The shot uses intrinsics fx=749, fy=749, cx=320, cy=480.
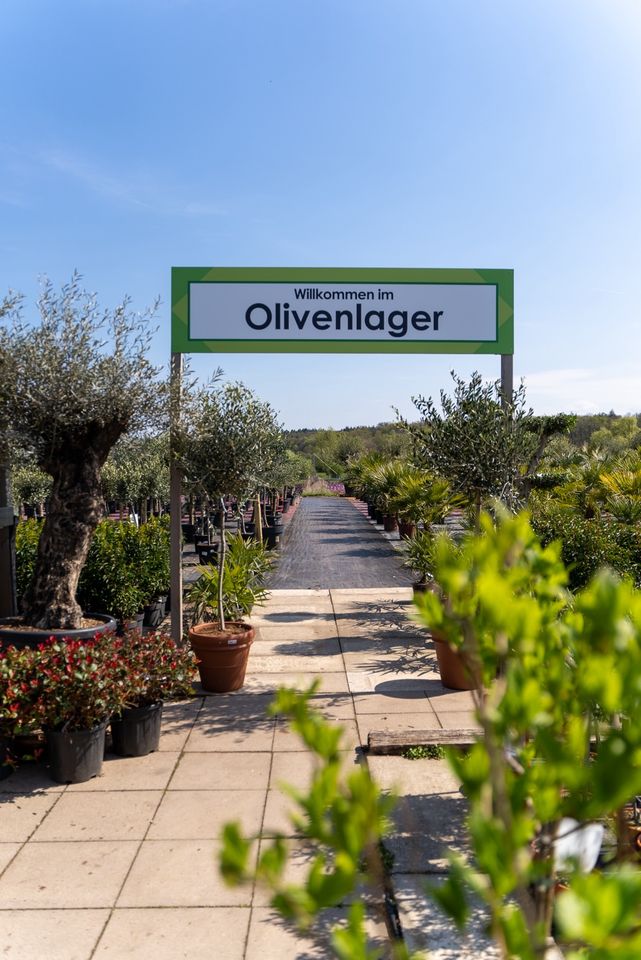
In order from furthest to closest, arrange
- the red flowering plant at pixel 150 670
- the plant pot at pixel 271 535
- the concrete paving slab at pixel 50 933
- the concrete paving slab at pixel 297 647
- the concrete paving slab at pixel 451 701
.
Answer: the plant pot at pixel 271 535 < the concrete paving slab at pixel 297 647 < the concrete paving slab at pixel 451 701 < the red flowering plant at pixel 150 670 < the concrete paving slab at pixel 50 933

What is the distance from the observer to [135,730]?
5.24m

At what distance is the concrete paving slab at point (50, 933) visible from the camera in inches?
123

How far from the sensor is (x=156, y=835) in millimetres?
4133

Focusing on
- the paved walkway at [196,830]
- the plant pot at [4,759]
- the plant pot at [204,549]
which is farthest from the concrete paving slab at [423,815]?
the plant pot at [204,549]

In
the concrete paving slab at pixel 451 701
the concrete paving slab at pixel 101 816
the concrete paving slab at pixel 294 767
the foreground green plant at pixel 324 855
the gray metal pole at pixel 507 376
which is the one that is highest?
the gray metal pole at pixel 507 376

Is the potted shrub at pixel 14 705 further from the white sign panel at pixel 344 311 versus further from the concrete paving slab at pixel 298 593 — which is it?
the concrete paving slab at pixel 298 593

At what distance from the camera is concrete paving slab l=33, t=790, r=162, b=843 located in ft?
13.6

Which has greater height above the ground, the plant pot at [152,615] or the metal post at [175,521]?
the metal post at [175,521]

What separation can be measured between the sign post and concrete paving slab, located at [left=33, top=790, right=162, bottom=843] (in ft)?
13.1

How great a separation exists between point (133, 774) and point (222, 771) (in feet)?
1.93

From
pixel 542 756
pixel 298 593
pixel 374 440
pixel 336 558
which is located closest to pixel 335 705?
pixel 542 756

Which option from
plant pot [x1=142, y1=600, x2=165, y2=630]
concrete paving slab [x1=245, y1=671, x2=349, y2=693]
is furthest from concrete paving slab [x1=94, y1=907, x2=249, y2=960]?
plant pot [x1=142, y1=600, x2=165, y2=630]

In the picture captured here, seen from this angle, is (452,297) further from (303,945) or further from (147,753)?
(303,945)

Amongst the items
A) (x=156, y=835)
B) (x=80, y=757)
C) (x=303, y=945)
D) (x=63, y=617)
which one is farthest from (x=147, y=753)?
(x=303, y=945)
